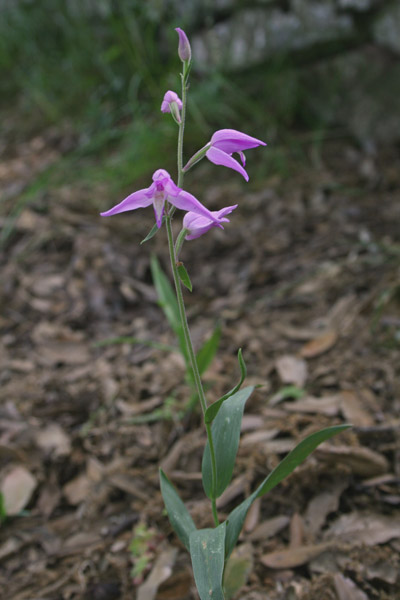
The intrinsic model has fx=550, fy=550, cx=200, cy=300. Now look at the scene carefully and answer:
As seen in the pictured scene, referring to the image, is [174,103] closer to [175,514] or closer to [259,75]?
[175,514]

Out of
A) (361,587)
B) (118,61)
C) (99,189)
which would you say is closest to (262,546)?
(361,587)

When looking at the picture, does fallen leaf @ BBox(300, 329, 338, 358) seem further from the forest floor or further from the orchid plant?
the orchid plant

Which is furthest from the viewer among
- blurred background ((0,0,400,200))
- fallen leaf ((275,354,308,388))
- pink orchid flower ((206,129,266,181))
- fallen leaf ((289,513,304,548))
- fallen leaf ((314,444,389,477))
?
blurred background ((0,0,400,200))

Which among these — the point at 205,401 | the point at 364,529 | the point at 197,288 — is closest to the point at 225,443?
the point at 205,401

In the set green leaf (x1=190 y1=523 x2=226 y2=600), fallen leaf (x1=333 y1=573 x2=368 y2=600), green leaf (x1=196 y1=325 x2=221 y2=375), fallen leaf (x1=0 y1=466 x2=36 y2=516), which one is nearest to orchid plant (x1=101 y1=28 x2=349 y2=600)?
green leaf (x1=190 y1=523 x2=226 y2=600)

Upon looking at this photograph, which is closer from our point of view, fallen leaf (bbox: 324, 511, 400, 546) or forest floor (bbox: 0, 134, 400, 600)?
fallen leaf (bbox: 324, 511, 400, 546)

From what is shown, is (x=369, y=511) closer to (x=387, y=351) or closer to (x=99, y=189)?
(x=387, y=351)

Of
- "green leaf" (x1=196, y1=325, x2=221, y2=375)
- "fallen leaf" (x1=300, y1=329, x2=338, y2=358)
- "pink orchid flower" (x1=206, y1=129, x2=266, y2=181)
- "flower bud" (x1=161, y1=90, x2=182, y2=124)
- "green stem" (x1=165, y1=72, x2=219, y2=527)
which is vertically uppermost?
"flower bud" (x1=161, y1=90, x2=182, y2=124)

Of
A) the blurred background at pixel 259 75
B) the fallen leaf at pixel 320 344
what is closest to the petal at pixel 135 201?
the fallen leaf at pixel 320 344

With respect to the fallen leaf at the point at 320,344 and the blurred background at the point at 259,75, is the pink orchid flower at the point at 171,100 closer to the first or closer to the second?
the fallen leaf at the point at 320,344
